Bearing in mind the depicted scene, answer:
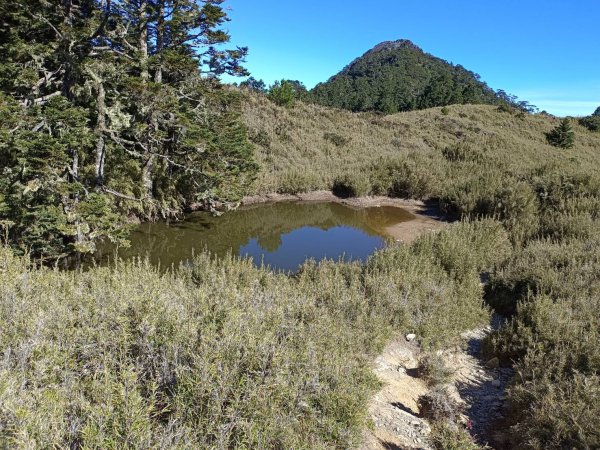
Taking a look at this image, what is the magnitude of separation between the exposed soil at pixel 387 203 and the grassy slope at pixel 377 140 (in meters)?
0.41

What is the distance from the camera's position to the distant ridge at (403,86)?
192 feet

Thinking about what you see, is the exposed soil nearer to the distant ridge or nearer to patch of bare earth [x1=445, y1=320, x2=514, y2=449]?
patch of bare earth [x1=445, y1=320, x2=514, y2=449]

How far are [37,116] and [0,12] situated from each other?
2625 millimetres

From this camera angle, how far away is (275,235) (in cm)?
1275

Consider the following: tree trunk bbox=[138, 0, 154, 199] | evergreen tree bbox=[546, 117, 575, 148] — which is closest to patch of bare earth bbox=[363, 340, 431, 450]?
tree trunk bbox=[138, 0, 154, 199]

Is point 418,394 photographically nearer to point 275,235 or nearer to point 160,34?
point 275,235

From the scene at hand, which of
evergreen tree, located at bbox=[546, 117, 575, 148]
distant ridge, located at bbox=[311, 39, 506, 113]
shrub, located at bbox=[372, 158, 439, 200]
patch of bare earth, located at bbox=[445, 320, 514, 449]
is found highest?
distant ridge, located at bbox=[311, 39, 506, 113]

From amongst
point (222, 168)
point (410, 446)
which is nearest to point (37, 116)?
point (222, 168)

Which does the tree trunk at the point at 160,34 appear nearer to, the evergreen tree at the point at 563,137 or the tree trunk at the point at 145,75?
the tree trunk at the point at 145,75

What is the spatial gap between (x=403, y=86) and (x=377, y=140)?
75053 millimetres

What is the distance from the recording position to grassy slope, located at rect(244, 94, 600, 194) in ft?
64.2

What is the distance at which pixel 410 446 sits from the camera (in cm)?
341

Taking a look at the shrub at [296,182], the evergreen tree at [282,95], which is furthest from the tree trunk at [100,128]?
the evergreen tree at [282,95]

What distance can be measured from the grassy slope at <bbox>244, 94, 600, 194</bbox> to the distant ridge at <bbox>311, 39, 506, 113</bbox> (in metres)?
19.9
